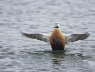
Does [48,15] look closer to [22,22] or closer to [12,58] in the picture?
[22,22]

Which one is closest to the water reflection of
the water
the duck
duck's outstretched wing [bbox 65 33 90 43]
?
the water

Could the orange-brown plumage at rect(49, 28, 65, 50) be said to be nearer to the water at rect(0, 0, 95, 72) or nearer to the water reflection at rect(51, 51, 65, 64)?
the water reflection at rect(51, 51, 65, 64)

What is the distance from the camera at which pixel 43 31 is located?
106 ft

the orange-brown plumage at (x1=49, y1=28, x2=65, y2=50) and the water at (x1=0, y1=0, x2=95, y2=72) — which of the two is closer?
the water at (x1=0, y1=0, x2=95, y2=72)

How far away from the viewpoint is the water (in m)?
24.4

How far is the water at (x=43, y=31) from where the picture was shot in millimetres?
24422

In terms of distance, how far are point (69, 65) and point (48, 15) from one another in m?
13.7

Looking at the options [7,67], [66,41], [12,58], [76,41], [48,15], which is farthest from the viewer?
[48,15]

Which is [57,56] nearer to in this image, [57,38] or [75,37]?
[57,38]

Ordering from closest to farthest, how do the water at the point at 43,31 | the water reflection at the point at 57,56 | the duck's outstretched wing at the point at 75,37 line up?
1. the water at the point at 43,31
2. the water reflection at the point at 57,56
3. the duck's outstretched wing at the point at 75,37

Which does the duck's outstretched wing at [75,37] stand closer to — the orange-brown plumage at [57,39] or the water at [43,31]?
the water at [43,31]

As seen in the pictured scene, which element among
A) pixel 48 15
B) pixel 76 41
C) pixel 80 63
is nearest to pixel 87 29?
pixel 76 41

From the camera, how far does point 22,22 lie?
34906 millimetres

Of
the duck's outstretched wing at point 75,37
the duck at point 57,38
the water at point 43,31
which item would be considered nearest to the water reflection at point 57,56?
the water at point 43,31
